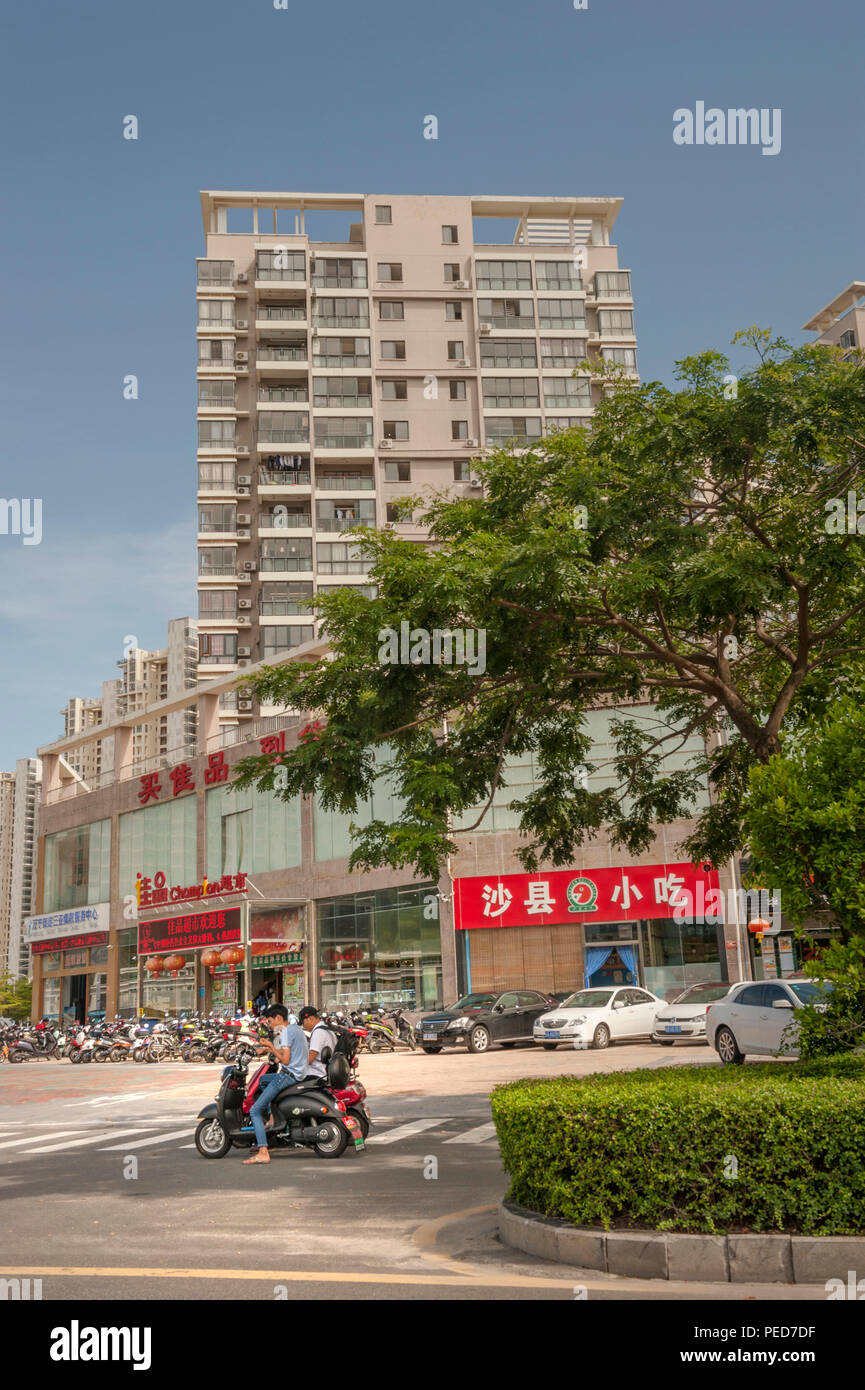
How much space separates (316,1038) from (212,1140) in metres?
1.49

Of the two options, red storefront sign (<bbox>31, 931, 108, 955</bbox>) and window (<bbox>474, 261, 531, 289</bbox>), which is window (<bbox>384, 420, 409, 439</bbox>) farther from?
red storefront sign (<bbox>31, 931, 108, 955</bbox>)

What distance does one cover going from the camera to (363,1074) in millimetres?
23562

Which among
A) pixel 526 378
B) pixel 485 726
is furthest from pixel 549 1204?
pixel 526 378

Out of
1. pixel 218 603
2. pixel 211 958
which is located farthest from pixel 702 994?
pixel 218 603

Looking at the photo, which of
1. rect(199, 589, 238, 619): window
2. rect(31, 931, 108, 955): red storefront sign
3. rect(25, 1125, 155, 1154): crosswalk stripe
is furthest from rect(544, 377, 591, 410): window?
rect(25, 1125, 155, 1154): crosswalk stripe

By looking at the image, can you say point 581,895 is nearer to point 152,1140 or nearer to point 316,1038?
point 152,1140

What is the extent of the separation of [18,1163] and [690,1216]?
8968 mm

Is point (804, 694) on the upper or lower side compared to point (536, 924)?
upper

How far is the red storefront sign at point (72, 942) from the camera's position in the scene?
51.2m

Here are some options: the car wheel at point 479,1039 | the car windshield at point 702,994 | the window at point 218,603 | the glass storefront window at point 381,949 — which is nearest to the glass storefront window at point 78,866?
the window at point 218,603

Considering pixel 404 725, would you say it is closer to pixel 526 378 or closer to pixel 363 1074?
pixel 363 1074

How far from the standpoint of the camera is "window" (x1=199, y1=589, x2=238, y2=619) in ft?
195

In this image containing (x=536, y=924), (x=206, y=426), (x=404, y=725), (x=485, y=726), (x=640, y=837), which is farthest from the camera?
(x=206, y=426)
